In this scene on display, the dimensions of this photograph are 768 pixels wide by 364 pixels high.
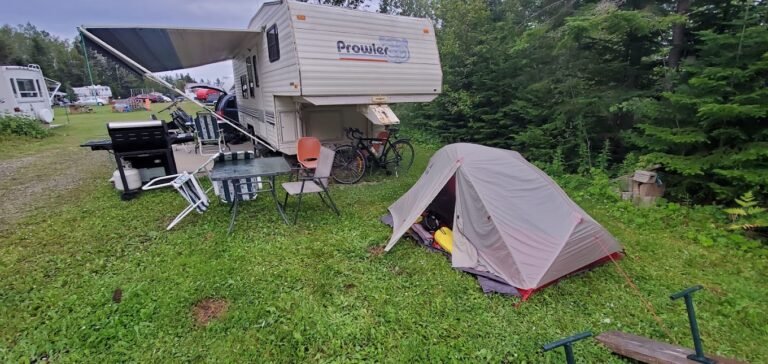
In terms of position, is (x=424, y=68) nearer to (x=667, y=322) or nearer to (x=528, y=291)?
(x=528, y=291)

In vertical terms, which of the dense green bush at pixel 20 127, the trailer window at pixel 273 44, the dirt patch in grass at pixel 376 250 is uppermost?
the trailer window at pixel 273 44

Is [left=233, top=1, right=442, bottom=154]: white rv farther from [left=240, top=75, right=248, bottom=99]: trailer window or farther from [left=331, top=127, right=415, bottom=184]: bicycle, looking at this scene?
[left=240, top=75, right=248, bottom=99]: trailer window

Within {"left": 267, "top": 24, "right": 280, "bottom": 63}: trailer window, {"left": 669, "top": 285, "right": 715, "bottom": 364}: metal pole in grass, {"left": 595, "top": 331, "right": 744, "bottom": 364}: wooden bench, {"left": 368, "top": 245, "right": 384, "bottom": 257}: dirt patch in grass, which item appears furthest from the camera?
{"left": 267, "top": 24, "right": 280, "bottom": 63}: trailer window

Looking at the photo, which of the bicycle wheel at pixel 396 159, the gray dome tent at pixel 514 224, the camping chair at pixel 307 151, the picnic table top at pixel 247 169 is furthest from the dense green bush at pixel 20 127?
the gray dome tent at pixel 514 224

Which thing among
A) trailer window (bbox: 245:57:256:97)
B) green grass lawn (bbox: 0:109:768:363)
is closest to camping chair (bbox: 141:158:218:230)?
green grass lawn (bbox: 0:109:768:363)

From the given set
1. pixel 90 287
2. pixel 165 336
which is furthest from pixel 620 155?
pixel 90 287

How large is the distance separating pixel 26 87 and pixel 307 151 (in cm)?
1539

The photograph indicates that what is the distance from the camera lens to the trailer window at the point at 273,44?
585 cm

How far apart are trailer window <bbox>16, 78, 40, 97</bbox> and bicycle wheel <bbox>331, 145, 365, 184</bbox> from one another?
14981mm

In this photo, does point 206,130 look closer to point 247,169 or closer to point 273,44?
point 273,44

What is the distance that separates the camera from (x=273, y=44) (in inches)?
237

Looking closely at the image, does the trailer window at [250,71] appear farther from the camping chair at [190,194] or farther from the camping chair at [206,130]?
the camping chair at [190,194]

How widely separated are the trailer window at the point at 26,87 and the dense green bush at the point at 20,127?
12.5 feet

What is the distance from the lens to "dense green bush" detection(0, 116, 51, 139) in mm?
9839
